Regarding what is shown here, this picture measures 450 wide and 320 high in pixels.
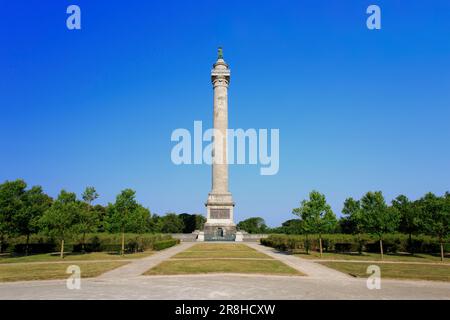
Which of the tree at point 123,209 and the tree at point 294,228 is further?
the tree at point 294,228

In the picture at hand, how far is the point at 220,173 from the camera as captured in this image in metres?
69.0

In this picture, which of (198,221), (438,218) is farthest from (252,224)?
(438,218)

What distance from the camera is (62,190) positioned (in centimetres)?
3681

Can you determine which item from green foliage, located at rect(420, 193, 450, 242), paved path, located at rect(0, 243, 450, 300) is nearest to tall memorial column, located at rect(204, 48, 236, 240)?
green foliage, located at rect(420, 193, 450, 242)

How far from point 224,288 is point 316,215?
21.6m

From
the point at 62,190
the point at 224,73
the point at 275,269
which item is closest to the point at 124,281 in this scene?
the point at 275,269

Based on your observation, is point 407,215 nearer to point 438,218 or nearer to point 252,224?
point 438,218

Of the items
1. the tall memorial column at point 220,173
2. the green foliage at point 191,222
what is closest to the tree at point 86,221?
the tall memorial column at point 220,173

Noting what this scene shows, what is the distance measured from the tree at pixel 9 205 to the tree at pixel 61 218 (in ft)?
13.6

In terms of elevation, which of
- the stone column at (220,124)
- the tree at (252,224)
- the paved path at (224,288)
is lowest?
the tree at (252,224)

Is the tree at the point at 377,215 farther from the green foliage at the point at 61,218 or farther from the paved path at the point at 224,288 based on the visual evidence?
the green foliage at the point at 61,218

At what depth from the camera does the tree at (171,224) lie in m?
94.4
